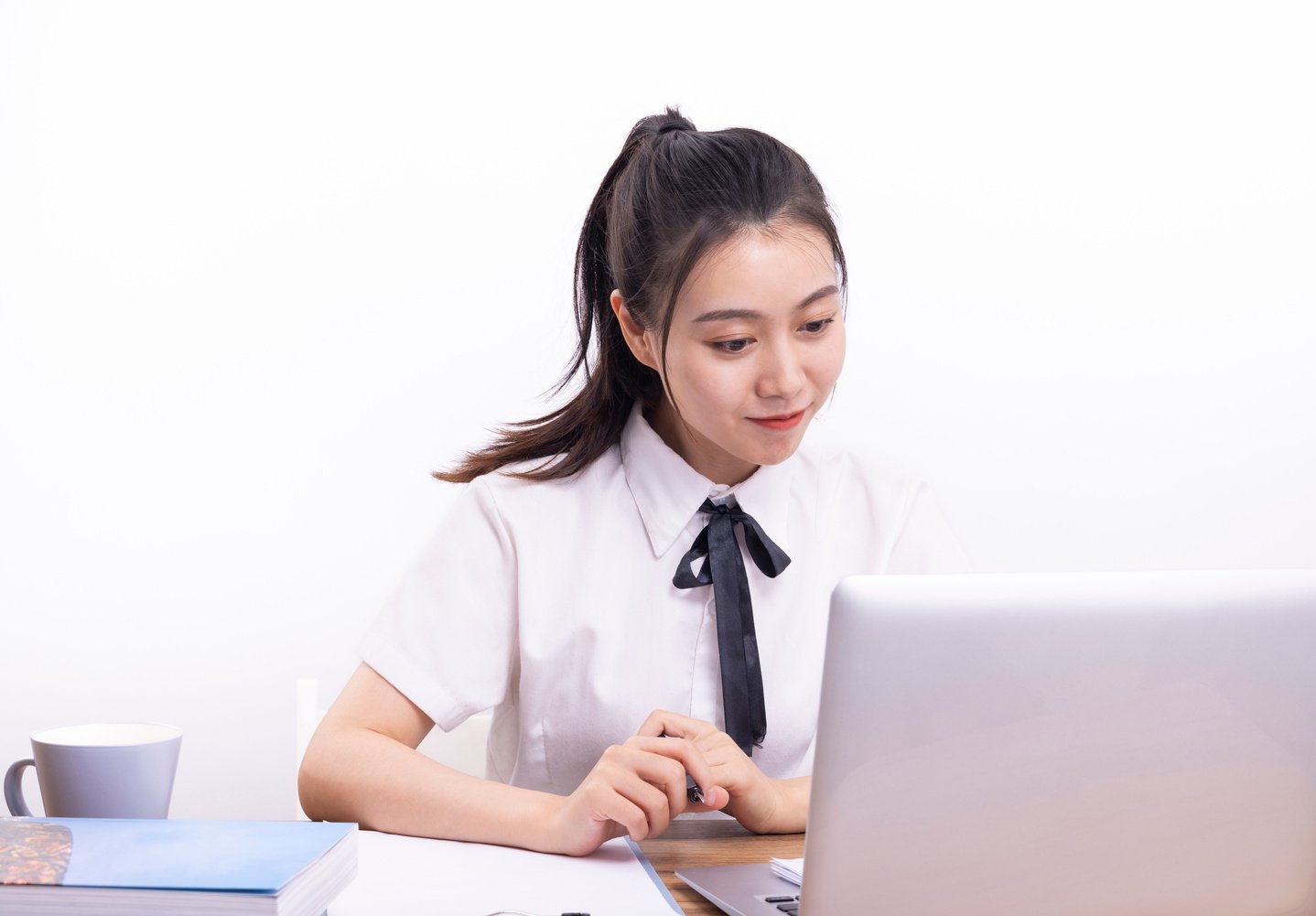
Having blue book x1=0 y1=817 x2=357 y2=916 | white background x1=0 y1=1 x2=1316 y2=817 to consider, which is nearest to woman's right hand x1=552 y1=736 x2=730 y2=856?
blue book x1=0 y1=817 x2=357 y2=916

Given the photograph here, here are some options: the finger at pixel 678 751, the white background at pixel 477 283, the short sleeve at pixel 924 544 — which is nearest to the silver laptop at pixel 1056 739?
the finger at pixel 678 751

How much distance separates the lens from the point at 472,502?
1.54 metres

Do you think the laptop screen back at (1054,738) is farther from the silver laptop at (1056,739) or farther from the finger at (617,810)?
the finger at (617,810)

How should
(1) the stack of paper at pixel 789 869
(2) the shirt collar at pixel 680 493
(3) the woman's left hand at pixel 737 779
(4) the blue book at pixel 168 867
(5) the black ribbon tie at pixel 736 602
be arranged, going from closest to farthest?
(4) the blue book at pixel 168 867
(1) the stack of paper at pixel 789 869
(3) the woman's left hand at pixel 737 779
(5) the black ribbon tie at pixel 736 602
(2) the shirt collar at pixel 680 493

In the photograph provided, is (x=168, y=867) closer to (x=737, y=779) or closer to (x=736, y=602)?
(x=737, y=779)

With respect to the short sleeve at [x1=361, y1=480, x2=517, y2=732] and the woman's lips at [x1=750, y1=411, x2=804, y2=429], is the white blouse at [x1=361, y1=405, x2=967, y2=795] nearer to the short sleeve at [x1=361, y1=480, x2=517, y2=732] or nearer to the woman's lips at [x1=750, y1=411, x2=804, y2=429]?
the short sleeve at [x1=361, y1=480, x2=517, y2=732]

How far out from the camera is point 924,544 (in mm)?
1655

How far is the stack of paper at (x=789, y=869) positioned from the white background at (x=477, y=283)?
62.8 inches

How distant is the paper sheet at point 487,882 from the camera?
90cm

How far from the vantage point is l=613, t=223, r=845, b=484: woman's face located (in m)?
1.33

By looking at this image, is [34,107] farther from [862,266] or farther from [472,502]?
[862,266]

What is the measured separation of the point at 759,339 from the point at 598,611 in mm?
418

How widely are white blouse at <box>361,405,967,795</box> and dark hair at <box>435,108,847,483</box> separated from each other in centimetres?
5

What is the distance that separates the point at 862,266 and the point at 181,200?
1397 millimetres
